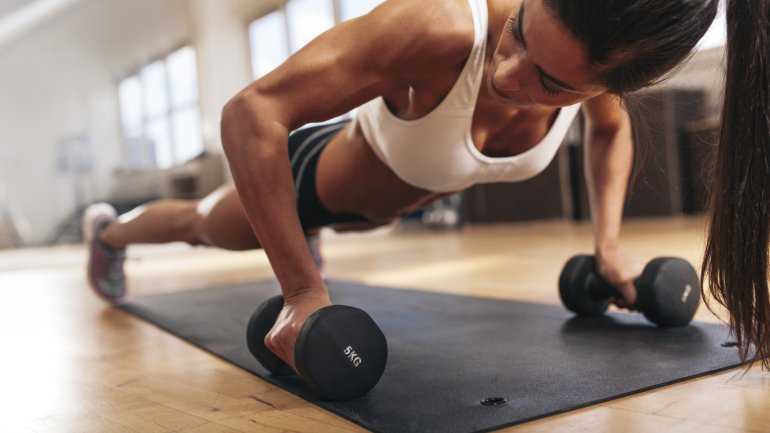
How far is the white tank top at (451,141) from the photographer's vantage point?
1.10m

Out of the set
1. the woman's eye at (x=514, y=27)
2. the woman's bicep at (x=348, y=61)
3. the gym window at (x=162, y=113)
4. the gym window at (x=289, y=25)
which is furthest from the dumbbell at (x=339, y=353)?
the gym window at (x=289, y=25)

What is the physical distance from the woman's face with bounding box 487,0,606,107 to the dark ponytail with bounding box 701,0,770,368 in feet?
0.55

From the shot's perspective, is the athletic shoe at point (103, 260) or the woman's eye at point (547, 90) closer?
the woman's eye at point (547, 90)

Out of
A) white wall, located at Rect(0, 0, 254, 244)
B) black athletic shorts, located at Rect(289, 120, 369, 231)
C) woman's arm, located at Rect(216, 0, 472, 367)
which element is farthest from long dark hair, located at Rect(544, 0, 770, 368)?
white wall, located at Rect(0, 0, 254, 244)

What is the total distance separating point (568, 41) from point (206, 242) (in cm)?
114

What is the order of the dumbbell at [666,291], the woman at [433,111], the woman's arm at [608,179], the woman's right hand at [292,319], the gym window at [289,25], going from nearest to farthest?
1. the woman at [433,111]
2. the woman's right hand at [292,319]
3. the dumbbell at [666,291]
4. the woman's arm at [608,179]
5. the gym window at [289,25]

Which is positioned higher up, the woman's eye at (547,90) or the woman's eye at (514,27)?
the woman's eye at (514,27)

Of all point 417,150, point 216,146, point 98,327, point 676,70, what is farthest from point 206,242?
point 216,146

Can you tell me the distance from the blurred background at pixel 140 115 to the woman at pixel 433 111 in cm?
326

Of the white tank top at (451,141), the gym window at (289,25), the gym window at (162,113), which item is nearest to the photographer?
the white tank top at (451,141)

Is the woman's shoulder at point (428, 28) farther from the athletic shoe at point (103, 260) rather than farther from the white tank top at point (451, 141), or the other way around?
the athletic shoe at point (103, 260)

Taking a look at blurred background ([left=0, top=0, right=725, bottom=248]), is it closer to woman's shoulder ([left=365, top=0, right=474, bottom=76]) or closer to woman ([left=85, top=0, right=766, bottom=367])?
woman ([left=85, top=0, right=766, bottom=367])

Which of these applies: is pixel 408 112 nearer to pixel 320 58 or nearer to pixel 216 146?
pixel 320 58

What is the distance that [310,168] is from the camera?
151 cm
